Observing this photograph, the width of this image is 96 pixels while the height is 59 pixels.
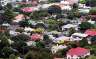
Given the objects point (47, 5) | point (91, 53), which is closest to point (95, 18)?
point (47, 5)

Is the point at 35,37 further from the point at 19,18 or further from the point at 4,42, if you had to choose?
the point at 19,18

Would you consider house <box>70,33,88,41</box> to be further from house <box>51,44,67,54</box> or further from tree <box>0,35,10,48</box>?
tree <box>0,35,10,48</box>

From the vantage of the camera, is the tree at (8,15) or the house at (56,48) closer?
the house at (56,48)

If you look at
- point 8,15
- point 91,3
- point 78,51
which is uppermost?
point 78,51

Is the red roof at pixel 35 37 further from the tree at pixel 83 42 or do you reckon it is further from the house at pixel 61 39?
the tree at pixel 83 42

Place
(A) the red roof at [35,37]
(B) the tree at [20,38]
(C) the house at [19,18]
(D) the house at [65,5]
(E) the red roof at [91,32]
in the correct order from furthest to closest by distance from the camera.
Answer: (D) the house at [65,5]
(C) the house at [19,18]
(E) the red roof at [91,32]
(A) the red roof at [35,37]
(B) the tree at [20,38]

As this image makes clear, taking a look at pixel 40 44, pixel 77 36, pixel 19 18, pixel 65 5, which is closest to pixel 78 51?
pixel 40 44

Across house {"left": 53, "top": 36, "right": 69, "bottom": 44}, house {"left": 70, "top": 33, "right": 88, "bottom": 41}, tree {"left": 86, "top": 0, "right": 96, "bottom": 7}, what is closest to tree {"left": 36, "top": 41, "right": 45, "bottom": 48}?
house {"left": 53, "top": 36, "right": 69, "bottom": 44}

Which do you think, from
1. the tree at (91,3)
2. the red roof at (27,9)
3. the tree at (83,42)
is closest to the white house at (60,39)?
the tree at (83,42)

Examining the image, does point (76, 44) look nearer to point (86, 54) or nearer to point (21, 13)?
point (86, 54)

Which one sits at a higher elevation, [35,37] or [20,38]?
[20,38]

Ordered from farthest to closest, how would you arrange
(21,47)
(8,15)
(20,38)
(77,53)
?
1. (8,15)
2. (20,38)
3. (21,47)
4. (77,53)

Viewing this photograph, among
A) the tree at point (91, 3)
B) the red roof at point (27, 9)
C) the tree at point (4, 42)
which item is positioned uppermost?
the tree at point (4, 42)
